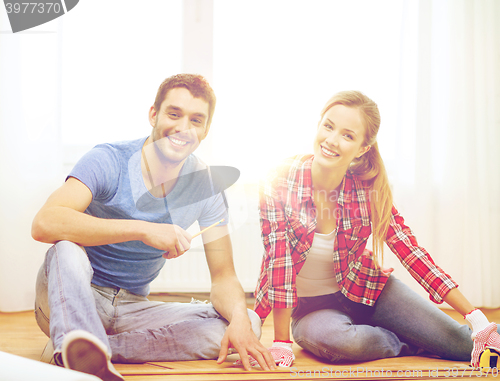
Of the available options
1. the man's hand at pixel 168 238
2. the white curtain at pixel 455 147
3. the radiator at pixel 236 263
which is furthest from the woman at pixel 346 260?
the white curtain at pixel 455 147

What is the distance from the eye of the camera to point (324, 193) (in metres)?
1.14

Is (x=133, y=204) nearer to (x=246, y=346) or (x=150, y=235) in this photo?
(x=150, y=235)

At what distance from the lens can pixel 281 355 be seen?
96 cm

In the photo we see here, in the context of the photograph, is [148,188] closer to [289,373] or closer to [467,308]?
[289,373]

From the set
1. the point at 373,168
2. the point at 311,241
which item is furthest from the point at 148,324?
the point at 373,168

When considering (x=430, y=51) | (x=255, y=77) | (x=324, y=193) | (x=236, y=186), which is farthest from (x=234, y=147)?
(x=430, y=51)

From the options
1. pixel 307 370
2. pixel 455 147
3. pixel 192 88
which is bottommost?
pixel 307 370

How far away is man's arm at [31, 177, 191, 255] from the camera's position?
2.85 feet

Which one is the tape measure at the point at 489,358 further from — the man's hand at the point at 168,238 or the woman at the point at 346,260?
the man's hand at the point at 168,238

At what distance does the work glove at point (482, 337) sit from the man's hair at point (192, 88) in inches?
32.8

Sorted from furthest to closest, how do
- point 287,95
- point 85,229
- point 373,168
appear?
1. point 287,95
2. point 373,168
3. point 85,229

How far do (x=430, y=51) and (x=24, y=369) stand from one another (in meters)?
1.62

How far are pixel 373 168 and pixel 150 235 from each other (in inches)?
24.6

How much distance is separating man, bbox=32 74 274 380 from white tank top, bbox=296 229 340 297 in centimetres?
20
